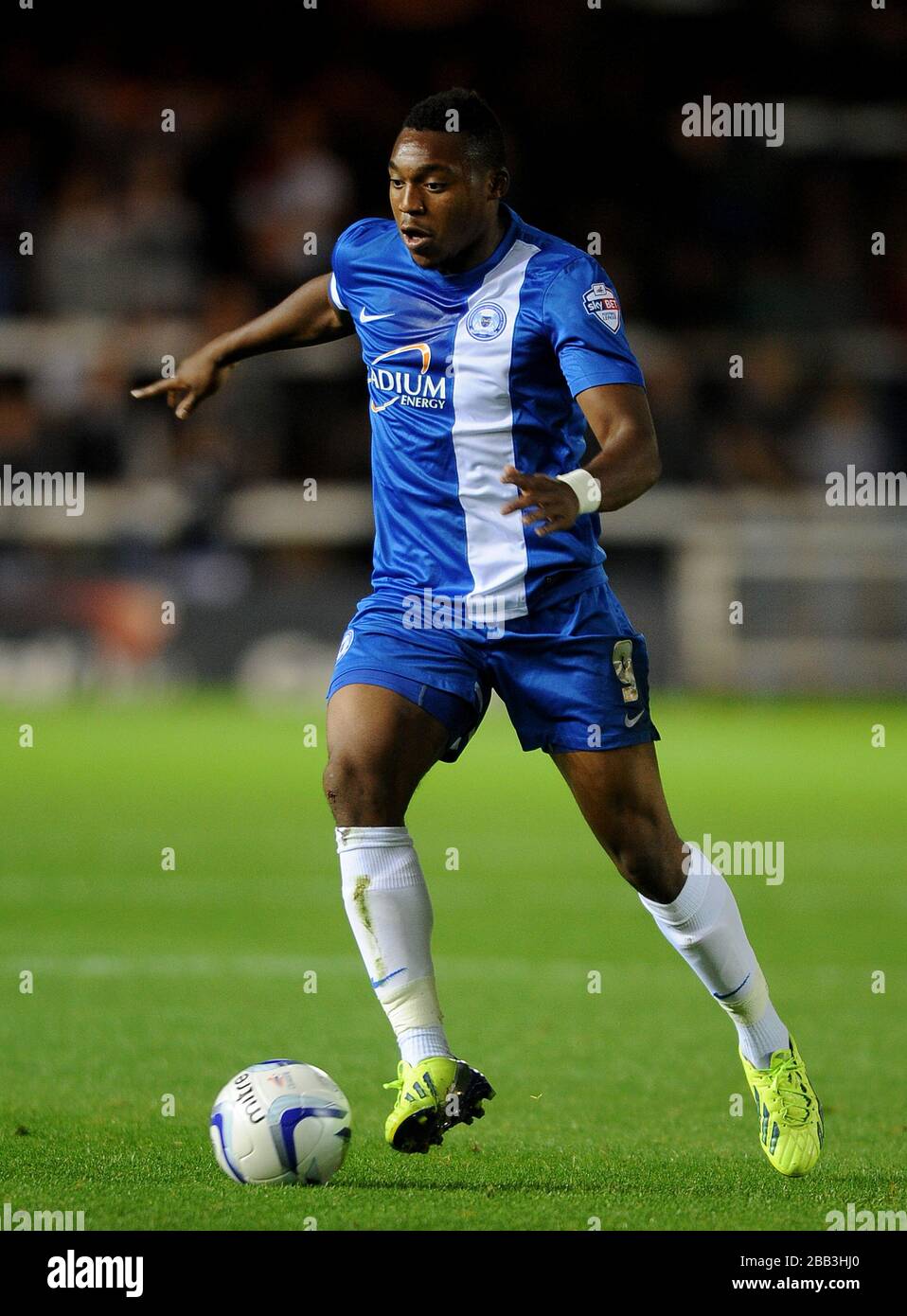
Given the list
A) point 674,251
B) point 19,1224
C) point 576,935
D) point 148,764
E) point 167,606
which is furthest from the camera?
point 674,251

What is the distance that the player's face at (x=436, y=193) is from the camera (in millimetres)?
4820

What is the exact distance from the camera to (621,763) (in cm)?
485

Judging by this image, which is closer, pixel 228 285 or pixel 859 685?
pixel 859 685

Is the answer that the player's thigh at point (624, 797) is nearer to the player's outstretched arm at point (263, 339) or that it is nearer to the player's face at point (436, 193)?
the player's face at point (436, 193)

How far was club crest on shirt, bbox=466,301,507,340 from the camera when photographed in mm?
4914

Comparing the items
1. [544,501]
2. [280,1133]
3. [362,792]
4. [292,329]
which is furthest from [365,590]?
[544,501]

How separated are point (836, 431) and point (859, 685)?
10.2ft

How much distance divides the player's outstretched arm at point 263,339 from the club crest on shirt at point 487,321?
1.78ft

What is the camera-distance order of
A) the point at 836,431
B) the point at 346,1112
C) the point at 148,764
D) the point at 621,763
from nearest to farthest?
the point at 346,1112, the point at 621,763, the point at 148,764, the point at 836,431

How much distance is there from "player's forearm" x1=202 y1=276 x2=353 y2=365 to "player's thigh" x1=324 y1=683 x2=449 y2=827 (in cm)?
114

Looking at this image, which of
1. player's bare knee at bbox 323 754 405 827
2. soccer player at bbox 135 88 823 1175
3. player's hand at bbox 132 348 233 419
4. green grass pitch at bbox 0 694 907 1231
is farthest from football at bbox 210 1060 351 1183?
player's hand at bbox 132 348 233 419

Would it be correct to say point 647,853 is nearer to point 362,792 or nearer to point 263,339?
point 362,792

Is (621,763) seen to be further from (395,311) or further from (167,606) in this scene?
(167,606)

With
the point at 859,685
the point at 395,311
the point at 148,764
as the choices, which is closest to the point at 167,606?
the point at 148,764
